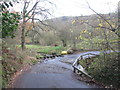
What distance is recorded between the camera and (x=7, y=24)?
18.2 feet

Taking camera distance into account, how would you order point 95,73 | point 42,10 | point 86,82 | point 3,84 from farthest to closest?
point 42,10, point 95,73, point 86,82, point 3,84

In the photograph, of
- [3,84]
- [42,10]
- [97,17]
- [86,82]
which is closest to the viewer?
[3,84]

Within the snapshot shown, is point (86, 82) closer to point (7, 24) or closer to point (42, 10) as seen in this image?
point (7, 24)

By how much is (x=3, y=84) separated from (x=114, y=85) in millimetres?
5281

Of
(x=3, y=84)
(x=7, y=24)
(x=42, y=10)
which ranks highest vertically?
(x=42, y=10)

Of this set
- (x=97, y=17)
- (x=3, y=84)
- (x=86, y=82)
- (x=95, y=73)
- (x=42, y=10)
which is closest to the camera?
(x=3, y=84)

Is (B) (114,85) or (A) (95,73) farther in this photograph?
(A) (95,73)

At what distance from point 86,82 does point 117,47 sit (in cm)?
245

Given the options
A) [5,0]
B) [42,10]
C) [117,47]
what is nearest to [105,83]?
[117,47]

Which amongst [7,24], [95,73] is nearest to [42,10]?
[7,24]

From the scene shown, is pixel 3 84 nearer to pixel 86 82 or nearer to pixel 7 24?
pixel 7 24

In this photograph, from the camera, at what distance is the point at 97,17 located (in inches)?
208

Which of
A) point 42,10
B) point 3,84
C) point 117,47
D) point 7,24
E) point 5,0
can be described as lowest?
point 3,84

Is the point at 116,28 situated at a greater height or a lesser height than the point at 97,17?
lesser
